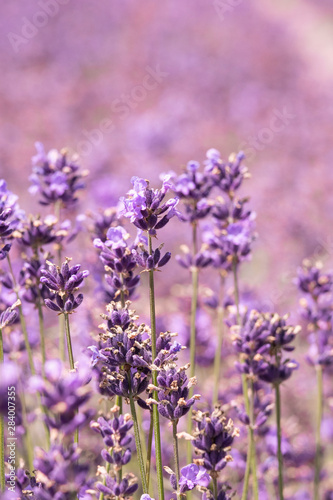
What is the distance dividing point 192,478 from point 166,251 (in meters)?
4.05

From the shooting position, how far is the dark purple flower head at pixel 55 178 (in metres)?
2.29

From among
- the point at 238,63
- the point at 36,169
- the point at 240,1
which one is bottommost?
the point at 36,169

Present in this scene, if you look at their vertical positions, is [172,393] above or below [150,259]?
below

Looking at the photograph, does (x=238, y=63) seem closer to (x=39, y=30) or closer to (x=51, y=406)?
(x=39, y=30)

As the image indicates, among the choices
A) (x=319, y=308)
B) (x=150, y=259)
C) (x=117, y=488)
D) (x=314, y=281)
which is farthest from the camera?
(x=319, y=308)

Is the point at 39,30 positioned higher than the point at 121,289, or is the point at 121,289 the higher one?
the point at 39,30

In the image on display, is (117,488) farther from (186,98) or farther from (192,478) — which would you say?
(186,98)

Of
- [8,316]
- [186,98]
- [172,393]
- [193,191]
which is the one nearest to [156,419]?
[172,393]

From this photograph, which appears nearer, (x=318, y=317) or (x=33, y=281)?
(x=33, y=281)

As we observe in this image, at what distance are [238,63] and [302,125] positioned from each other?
6.02 m

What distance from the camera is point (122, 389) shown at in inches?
57.9

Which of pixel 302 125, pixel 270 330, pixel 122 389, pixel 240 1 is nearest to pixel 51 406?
pixel 122 389

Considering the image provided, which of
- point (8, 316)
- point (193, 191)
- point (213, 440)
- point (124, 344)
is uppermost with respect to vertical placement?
point (193, 191)

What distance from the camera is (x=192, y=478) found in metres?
1.49
